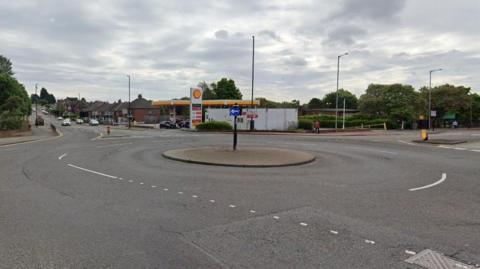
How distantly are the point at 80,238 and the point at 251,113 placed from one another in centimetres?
3846

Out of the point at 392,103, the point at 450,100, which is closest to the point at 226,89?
the point at 392,103

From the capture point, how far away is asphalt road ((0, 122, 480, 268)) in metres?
4.55

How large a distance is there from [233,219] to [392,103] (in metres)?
60.7

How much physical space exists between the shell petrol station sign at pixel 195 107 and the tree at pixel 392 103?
3197 cm

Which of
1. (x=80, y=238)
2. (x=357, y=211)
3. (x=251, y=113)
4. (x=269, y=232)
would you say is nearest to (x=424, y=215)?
(x=357, y=211)

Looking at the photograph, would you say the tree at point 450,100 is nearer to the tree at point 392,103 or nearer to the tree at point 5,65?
the tree at point 392,103

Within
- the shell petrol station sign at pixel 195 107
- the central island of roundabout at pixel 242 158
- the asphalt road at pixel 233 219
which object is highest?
the shell petrol station sign at pixel 195 107

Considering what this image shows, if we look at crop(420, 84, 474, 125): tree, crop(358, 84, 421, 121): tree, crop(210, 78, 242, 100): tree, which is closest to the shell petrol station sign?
crop(358, 84, 421, 121): tree

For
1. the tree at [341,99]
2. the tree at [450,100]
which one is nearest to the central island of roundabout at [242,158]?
the tree at [450,100]

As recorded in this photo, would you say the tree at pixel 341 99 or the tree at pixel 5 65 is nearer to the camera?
the tree at pixel 5 65

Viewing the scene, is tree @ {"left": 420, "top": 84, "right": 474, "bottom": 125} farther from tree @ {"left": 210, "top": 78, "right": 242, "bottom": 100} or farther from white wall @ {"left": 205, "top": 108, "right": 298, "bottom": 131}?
tree @ {"left": 210, "top": 78, "right": 242, "bottom": 100}

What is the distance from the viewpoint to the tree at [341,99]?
14056 cm

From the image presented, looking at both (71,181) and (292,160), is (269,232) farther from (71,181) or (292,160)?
(292,160)

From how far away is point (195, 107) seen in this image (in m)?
46.5
